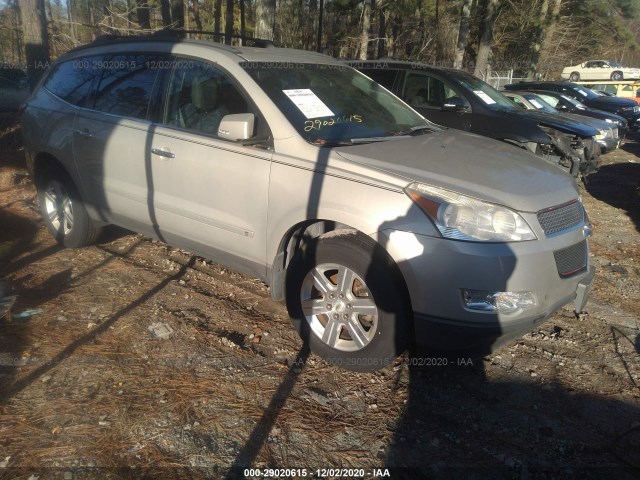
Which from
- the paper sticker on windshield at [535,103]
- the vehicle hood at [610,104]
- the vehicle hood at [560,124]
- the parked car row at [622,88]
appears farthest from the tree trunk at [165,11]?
the parked car row at [622,88]

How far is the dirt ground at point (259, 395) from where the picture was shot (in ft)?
8.81

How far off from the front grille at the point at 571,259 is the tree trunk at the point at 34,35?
8.70 metres

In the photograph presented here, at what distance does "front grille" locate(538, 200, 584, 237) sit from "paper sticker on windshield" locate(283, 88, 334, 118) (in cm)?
156

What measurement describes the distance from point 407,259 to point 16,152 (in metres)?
7.38

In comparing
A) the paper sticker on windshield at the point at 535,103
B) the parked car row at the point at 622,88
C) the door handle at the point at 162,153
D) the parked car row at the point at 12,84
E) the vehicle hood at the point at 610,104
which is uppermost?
the door handle at the point at 162,153

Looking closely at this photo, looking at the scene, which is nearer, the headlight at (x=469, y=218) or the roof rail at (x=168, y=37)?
the headlight at (x=469, y=218)

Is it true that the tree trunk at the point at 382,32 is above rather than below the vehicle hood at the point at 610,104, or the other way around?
above

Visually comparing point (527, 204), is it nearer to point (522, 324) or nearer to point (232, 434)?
point (522, 324)

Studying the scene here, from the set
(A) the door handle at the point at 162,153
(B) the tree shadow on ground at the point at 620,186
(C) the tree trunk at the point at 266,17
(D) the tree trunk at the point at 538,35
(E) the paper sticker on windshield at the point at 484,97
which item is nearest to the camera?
(A) the door handle at the point at 162,153

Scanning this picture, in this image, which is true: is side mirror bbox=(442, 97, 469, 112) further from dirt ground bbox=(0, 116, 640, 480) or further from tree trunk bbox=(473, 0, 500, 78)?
tree trunk bbox=(473, 0, 500, 78)

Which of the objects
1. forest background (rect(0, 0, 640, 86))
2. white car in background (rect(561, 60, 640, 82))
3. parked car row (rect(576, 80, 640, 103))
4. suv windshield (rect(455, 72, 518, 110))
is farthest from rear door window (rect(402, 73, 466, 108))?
Answer: white car in background (rect(561, 60, 640, 82))

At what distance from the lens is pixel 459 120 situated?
8.17 metres

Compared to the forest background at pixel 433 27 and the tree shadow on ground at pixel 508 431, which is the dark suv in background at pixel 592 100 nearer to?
the forest background at pixel 433 27

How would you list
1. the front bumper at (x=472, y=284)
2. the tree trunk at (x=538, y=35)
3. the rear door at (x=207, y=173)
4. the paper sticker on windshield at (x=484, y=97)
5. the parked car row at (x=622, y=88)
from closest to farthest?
1. the front bumper at (x=472, y=284)
2. the rear door at (x=207, y=173)
3. the paper sticker on windshield at (x=484, y=97)
4. the tree trunk at (x=538, y=35)
5. the parked car row at (x=622, y=88)
